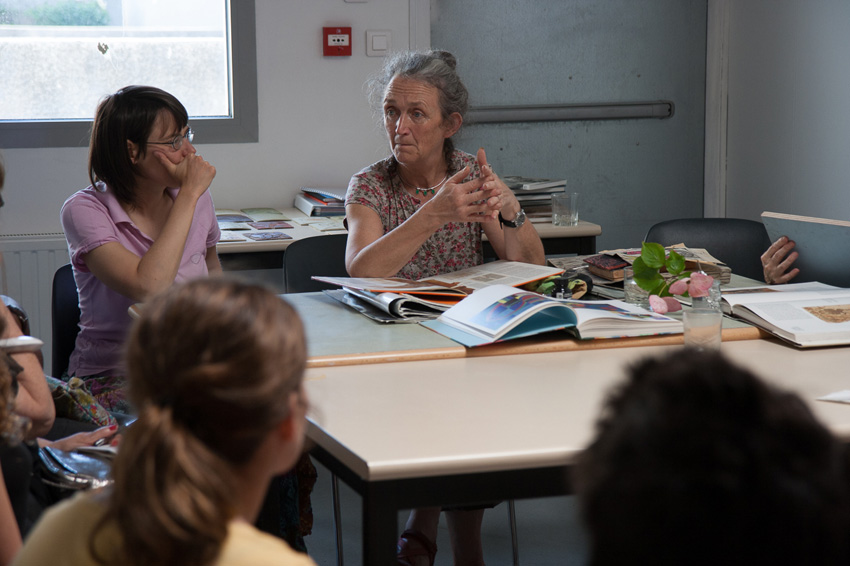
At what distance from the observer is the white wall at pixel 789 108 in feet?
11.4

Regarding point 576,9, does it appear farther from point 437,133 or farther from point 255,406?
point 255,406

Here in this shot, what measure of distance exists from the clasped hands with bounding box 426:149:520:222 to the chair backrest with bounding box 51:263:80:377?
925mm

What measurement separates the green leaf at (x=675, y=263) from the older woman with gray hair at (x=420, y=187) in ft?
1.59

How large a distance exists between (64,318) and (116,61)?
156 centimetres

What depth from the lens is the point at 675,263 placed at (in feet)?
6.00

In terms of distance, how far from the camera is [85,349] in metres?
2.15

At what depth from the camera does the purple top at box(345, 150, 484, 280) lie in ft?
7.86

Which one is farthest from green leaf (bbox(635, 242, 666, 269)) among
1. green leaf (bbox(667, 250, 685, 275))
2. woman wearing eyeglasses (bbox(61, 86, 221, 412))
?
woman wearing eyeglasses (bbox(61, 86, 221, 412))

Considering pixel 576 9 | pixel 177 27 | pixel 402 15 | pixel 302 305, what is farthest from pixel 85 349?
pixel 576 9

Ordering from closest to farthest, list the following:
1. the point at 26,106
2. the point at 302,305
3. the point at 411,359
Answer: the point at 411,359, the point at 302,305, the point at 26,106

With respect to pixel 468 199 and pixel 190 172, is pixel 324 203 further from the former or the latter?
pixel 468 199

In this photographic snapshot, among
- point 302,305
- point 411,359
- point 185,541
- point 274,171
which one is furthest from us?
point 274,171

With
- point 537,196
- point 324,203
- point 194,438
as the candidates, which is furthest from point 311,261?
point 194,438

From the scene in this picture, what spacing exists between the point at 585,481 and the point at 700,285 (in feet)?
3.97
